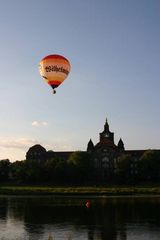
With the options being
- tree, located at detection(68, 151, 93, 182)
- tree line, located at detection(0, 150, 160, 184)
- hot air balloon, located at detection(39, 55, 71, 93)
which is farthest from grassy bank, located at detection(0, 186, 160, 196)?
hot air balloon, located at detection(39, 55, 71, 93)

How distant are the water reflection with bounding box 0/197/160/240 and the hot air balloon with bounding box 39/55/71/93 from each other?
1464 cm

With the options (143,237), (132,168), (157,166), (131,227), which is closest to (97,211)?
(131,227)

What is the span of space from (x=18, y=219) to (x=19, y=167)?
260 feet

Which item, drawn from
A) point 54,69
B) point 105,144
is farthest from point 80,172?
point 54,69

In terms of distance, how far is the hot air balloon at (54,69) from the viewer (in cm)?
4662

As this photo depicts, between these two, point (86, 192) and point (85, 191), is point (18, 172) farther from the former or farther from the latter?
point (86, 192)

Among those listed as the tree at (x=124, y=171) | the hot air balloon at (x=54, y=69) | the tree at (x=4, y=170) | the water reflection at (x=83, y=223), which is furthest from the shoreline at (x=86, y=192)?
the hot air balloon at (x=54, y=69)

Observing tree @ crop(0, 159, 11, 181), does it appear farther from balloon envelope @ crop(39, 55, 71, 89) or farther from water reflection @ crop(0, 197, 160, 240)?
balloon envelope @ crop(39, 55, 71, 89)

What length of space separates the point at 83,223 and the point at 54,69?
1756cm

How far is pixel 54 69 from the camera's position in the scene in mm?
46656

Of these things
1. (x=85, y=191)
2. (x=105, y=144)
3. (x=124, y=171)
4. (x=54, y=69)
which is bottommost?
(x=85, y=191)

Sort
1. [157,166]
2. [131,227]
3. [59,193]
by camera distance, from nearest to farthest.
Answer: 1. [131,227]
2. [59,193]
3. [157,166]

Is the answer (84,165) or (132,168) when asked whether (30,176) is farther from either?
(132,168)

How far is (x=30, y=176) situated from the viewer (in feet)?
426
